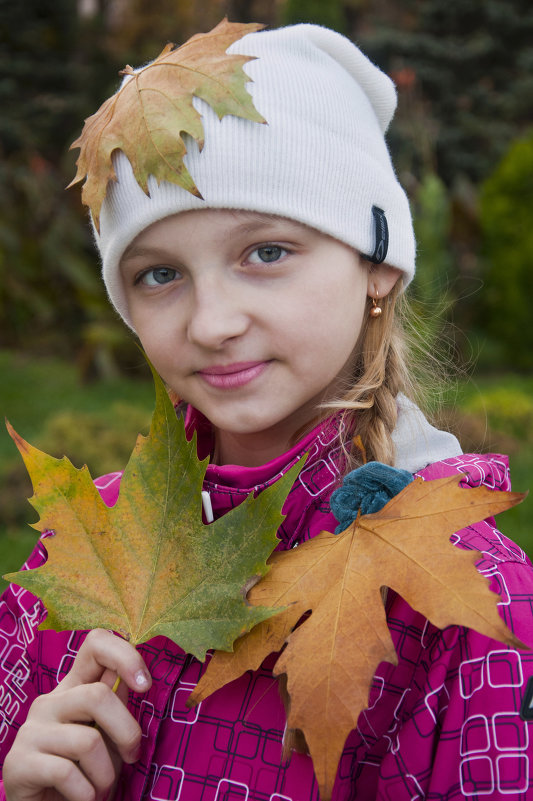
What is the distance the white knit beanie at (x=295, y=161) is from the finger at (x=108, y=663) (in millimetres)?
770

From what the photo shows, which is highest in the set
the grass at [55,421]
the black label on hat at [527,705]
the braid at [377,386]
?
the braid at [377,386]

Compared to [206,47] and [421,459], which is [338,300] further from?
[206,47]

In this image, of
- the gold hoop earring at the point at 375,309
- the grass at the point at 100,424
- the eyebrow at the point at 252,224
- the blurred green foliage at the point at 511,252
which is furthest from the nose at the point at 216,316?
the blurred green foliage at the point at 511,252

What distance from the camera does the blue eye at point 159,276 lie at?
154cm

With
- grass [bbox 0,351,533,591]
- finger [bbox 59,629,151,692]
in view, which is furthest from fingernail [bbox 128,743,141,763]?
grass [bbox 0,351,533,591]

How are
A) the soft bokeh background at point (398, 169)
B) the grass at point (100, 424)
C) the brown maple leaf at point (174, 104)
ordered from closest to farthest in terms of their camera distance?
the brown maple leaf at point (174, 104)
the grass at point (100, 424)
the soft bokeh background at point (398, 169)

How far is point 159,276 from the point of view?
1557 millimetres

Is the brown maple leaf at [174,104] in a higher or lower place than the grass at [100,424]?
higher

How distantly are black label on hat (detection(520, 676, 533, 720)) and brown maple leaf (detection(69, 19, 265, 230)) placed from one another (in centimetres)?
98

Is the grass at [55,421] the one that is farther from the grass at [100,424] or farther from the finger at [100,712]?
the finger at [100,712]

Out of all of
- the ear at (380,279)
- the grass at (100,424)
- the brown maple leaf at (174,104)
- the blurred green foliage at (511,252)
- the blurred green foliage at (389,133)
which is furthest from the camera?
the blurred green foliage at (389,133)

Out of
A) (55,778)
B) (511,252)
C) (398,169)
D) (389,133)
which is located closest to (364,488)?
(55,778)

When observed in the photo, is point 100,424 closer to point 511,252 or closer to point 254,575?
point 254,575

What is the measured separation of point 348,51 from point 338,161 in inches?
12.4
